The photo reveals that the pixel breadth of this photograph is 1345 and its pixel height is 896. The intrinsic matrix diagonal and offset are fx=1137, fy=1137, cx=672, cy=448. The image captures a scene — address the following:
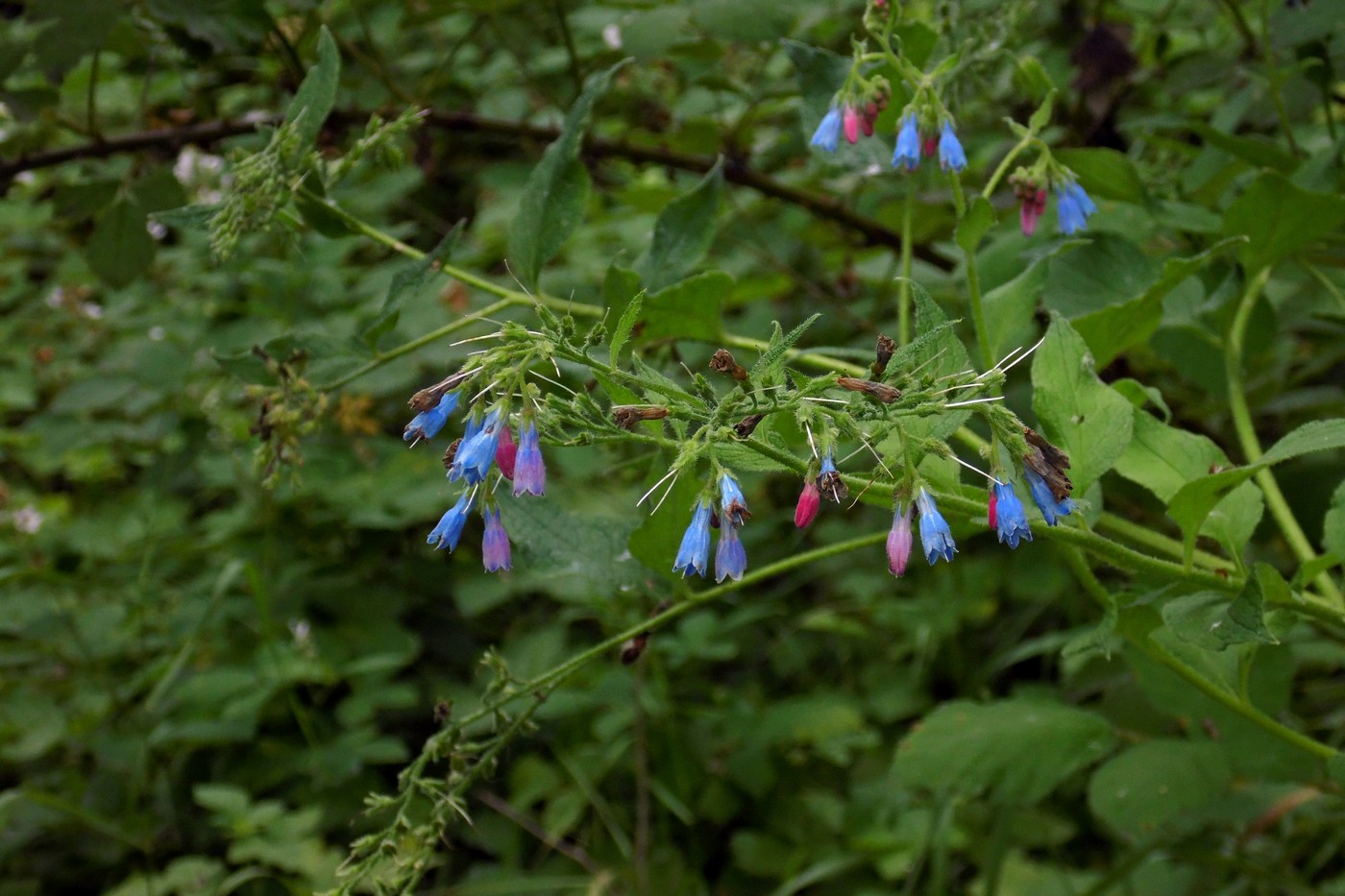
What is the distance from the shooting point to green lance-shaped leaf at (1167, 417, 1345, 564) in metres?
1.05

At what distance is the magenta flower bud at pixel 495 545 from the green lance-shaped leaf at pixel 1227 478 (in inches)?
26.0

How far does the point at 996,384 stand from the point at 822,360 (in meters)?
0.47

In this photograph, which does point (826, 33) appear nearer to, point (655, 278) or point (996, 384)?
point (655, 278)

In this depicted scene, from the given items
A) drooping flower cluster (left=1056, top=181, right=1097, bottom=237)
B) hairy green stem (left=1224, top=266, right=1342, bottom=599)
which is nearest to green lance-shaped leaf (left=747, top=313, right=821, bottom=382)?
drooping flower cluster (left=1056, top=181, right=1097, bottom=237)

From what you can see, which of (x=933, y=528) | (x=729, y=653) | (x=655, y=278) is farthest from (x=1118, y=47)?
(x=933, y=528)

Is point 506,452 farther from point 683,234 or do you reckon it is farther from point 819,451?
point 683,234

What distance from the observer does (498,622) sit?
3240 millimetres

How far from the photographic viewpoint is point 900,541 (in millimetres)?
985

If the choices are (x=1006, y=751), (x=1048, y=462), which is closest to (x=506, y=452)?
(x=1048, y=462)

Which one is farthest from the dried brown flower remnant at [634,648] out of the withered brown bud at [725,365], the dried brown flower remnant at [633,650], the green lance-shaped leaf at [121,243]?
the green lance-shaped leaf at [121,243]

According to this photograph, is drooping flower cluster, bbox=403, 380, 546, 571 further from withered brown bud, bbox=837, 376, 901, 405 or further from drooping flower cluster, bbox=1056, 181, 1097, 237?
drooping flower cluster, bbox=1056, 181, 1097, 237

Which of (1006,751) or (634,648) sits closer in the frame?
(634,648)

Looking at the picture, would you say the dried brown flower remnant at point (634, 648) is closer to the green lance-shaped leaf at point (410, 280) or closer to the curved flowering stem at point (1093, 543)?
the curved flowering stem at point (1093, 543)

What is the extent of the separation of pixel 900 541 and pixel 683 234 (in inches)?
26.3
